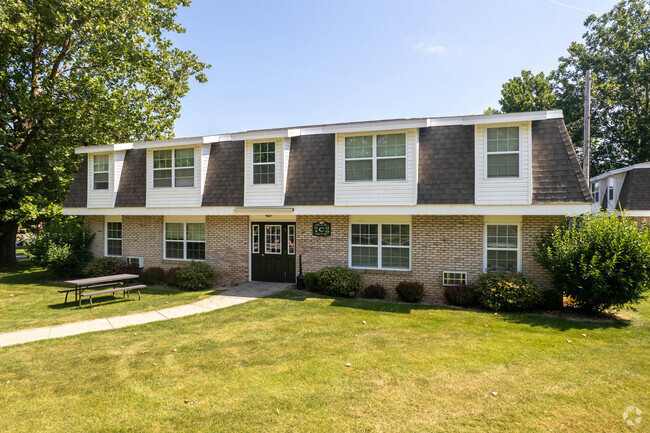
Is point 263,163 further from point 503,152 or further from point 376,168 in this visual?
point 503,152

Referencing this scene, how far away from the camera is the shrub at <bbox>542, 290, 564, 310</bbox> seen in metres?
9.84

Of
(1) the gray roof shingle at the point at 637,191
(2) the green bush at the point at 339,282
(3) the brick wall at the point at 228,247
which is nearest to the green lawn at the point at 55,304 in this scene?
(3) the brick wall at the point at 228,247

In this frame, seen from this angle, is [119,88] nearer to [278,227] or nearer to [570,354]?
[278,227]

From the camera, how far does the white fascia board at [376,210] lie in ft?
32.5

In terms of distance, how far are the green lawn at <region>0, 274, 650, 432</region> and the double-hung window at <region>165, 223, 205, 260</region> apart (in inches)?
242

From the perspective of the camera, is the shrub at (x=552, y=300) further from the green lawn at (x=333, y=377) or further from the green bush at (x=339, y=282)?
the green bush at (x=339, y=282)

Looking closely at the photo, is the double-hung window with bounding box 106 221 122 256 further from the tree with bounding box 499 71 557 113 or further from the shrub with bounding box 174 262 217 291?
the tree with bounding box 499 71 557 113

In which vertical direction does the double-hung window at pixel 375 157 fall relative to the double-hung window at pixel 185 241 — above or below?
above

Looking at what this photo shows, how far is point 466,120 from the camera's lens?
435 inches

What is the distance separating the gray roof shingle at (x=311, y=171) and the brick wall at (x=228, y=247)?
8.62 ft

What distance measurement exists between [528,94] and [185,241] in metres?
30.6

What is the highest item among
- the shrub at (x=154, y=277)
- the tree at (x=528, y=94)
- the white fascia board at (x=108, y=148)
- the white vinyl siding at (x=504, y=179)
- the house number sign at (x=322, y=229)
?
the tree at (x=528, y=94)

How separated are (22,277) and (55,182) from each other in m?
5.10

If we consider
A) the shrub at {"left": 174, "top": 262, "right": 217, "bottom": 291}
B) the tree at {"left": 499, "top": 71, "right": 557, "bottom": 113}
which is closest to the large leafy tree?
the tree at {"left": 499, "top": 71, "right": 557, "bottom": 113}
